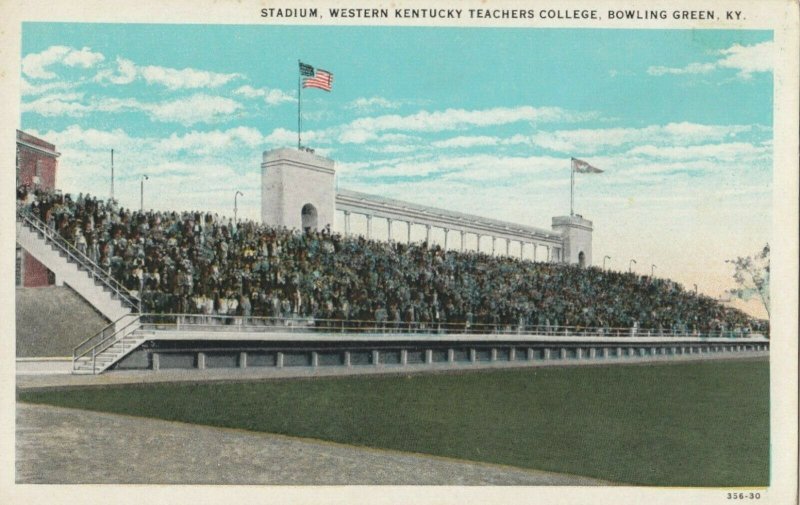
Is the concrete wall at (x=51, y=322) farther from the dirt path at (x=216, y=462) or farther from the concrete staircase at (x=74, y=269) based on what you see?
the dirt path at (x=216, y=462)

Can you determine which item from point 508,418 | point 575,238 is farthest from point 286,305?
point 575,238

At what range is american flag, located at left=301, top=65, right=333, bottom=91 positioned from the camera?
58.4 feet

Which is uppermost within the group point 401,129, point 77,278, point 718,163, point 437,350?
point 401,129

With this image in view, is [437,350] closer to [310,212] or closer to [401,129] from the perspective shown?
[310,212]

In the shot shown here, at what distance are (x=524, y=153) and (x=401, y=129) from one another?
4119 millimetres

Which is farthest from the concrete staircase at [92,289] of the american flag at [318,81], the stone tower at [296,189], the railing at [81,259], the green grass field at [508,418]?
the stone tower at [296,189]

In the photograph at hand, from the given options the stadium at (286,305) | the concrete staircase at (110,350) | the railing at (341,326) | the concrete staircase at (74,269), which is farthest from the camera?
the railing at (341,326)

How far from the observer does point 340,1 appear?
1254 cm

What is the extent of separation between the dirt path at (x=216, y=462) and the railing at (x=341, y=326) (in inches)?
324

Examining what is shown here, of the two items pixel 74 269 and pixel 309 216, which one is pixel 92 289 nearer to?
pixel 74 269

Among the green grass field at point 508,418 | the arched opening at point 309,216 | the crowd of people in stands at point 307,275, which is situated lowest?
the green grass field at point 508,418

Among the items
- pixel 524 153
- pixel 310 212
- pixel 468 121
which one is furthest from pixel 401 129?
pixel 310 212

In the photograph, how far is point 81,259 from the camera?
68.2 ft

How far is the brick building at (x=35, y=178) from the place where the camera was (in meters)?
16.5
